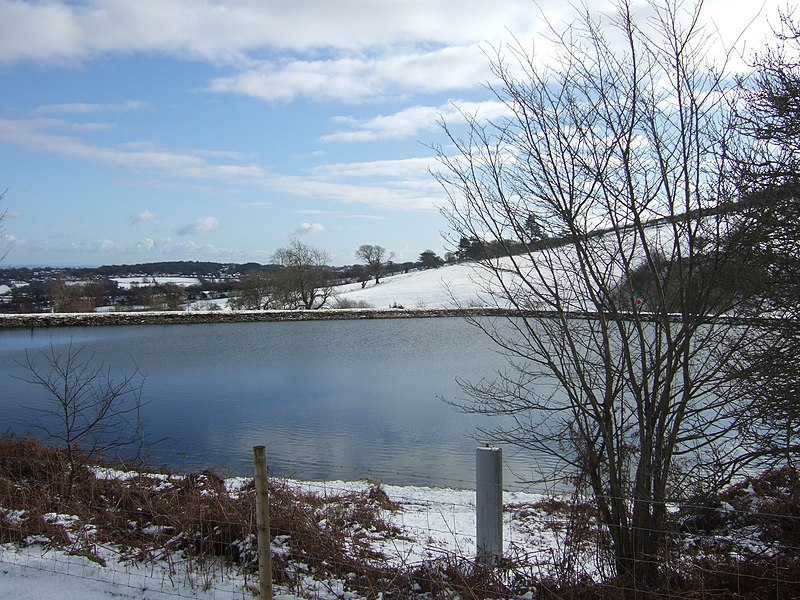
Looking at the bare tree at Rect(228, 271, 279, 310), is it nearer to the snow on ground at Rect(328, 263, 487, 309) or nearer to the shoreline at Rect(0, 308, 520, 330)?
the shoreline at Rect(0, 308, 520, 330)

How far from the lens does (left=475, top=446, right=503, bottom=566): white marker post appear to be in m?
4.69

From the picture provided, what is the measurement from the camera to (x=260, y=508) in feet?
13.2

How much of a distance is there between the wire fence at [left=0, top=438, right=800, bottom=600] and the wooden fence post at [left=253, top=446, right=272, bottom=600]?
0.42 m

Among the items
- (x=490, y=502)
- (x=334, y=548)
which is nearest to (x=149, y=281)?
(x=334, y=548)

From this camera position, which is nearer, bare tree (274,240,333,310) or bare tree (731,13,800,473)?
bare tree (731,13,800,473)

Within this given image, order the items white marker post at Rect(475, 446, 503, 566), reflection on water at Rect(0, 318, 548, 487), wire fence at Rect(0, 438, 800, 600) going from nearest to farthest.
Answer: wire fence at Rect(0, 438, 800, 600) < white marker post at Rect(475, 446, 503, 566) < reflection on water at Rect(0, 318, 548, 487)

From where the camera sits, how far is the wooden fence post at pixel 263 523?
397 centimetres

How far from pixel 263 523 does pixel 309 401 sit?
12974 millimetres

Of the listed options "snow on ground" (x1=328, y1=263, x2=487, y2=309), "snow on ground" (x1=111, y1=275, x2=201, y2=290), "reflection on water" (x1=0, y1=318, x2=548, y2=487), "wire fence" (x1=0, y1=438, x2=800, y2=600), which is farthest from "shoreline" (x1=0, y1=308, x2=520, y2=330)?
"wire fence" (x1=0, y1=438, x2=800, y2=600)

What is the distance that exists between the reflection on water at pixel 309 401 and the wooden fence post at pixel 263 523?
6380 mm

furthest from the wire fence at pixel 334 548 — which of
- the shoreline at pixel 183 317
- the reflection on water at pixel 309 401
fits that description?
the shoreline at pixel 183 317

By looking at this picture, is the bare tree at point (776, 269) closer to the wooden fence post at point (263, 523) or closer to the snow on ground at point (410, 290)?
the wooden fence post at point (263, 523)

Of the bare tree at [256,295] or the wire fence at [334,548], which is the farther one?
the bare tree at [256,295]

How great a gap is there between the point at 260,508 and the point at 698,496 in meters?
3.31
